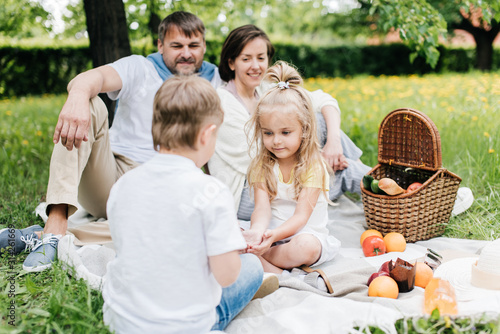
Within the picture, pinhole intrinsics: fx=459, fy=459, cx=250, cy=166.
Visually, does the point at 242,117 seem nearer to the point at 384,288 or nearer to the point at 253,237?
the point at 253,237

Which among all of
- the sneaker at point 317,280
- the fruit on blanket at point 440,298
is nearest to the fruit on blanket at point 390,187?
the sneaker at point 317,280

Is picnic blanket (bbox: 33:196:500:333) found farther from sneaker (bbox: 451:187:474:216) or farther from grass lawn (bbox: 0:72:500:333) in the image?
sneaker (bbox: 451:187:474:216)

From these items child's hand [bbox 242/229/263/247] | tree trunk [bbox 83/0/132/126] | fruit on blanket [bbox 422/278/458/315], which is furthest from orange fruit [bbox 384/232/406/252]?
tree trunk [bbox 83/0/132/126]

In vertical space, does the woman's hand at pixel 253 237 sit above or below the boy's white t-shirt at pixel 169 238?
below

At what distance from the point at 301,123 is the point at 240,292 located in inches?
45.1

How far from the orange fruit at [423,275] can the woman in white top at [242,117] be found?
121 cm

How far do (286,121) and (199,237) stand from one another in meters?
1.25

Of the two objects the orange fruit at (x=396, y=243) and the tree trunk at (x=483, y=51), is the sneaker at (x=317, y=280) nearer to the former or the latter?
the orange fruit at (x=396, y=243)

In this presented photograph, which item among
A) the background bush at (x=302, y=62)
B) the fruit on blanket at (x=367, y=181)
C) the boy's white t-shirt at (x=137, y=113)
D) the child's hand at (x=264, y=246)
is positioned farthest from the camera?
the background bush at (x=302, y=62)

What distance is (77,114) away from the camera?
257 cm

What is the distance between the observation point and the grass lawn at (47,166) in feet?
6.48

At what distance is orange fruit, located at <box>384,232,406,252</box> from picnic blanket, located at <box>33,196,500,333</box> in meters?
0.03

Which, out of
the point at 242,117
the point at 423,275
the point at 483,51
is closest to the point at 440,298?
the point at 423,275

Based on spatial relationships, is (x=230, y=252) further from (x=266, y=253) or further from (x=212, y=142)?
(x=266, y=253)
